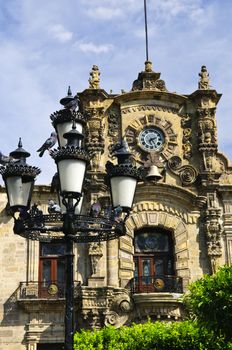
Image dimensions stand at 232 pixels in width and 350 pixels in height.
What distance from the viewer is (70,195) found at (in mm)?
9320

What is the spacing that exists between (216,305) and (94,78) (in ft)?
39.1

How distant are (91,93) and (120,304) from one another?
8.02 m

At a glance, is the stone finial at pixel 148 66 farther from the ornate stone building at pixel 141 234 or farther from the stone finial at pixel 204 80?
the stone finial at pixel 204 80

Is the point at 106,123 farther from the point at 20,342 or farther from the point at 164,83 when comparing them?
the point at 20,342

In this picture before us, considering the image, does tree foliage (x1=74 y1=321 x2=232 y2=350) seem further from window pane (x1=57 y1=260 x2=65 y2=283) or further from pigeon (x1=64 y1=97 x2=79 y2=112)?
pigeon (x1=64 y1=97 x2=79 y2=112)

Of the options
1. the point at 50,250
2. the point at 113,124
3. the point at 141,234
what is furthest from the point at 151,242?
the point at 113,124

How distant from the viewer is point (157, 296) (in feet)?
69.6

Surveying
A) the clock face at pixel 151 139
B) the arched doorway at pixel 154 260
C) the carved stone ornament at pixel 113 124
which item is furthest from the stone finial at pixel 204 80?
the arched doorway at pixel 154 260

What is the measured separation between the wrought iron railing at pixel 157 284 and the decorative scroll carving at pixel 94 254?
54.4 inches

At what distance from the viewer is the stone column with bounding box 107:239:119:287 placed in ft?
72.0

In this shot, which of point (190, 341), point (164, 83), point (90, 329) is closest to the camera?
point (190, 341)

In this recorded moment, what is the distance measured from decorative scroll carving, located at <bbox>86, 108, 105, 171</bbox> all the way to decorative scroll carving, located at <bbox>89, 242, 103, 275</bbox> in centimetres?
297

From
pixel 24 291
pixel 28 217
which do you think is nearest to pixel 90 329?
pixel 24 291

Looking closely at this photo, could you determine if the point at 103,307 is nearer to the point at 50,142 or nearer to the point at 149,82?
the point at 149,82
